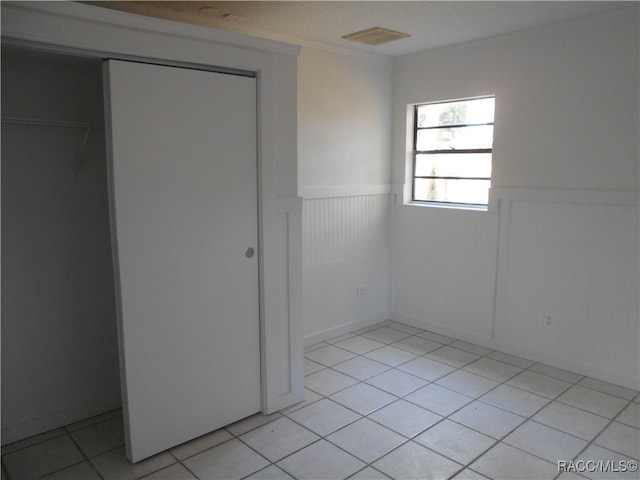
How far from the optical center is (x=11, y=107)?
2.43 m

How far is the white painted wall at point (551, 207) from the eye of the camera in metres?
3.11

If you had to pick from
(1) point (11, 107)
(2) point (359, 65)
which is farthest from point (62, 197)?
(2) point (359, 65)

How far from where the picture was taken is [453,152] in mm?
4047

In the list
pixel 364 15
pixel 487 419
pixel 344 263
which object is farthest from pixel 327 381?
pixel 364 15

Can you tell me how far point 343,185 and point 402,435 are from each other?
2017mm

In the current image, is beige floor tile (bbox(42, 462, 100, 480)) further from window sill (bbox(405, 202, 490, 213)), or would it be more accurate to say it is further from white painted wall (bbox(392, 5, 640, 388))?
window sill (bbox(405, 202, 490, 213))

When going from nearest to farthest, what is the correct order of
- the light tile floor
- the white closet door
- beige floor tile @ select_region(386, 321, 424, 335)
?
the white closet door
the light tile floor
beige floor tile @ select_region(386, 321, 424, 335)

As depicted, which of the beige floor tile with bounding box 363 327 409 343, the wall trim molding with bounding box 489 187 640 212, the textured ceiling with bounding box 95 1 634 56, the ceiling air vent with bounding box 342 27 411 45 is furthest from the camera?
the beige floor tile with bounding box 363 327 409 343

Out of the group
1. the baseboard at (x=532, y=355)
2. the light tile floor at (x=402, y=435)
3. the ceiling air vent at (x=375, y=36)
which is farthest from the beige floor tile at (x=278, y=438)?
the ceiling air vent at (x=375, y=36)

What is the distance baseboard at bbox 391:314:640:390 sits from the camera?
3.21 m

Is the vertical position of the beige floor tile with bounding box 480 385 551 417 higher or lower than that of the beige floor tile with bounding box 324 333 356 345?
lower

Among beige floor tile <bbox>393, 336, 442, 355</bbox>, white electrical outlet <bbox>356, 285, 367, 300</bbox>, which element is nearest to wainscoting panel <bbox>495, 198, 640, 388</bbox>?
beige floor tile <bbox>393, 336, 442, 355</bbox>

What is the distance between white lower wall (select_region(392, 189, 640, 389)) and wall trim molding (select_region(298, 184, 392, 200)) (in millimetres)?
249

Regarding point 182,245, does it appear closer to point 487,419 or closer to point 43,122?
point 43,122
